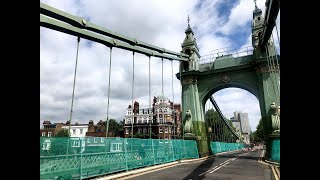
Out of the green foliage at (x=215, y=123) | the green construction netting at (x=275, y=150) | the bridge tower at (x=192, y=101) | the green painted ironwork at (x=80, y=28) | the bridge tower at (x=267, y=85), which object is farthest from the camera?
the green foliage at (x=215, y=123)

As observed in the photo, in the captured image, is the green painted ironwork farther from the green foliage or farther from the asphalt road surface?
the green foliage

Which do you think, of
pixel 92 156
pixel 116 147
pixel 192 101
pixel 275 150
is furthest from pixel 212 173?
pixel 192 101

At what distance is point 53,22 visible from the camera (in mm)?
8164

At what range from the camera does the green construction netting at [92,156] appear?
27.9 ft

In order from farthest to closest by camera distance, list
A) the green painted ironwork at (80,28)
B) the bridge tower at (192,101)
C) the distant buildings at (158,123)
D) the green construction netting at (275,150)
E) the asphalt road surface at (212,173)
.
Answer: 1. the distant buildings at (158,123)
2. the bridge tower at (192,101)
3. the green construction netting at (275,150)
4. the asphalt road surface at (212,173)
5. the green painted ironwork at (80,28)

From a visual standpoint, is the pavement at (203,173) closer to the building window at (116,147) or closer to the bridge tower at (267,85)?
the building window at (116,147)

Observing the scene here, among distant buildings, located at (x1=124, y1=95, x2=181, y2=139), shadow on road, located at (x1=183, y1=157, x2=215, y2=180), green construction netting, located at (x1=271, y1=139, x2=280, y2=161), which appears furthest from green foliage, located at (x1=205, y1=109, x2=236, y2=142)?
shadow on road, located at (x1=183, y1=157, x2=215, y2=180)

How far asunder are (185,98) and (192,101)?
96cm

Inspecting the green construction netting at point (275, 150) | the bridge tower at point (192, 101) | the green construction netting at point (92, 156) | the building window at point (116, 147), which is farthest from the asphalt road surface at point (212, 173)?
the bridge tower at point (192, 101)

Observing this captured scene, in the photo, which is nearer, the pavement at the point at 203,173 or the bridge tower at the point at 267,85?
the pavement at the point at 203,173

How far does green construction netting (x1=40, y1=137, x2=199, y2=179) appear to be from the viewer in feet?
27.9
